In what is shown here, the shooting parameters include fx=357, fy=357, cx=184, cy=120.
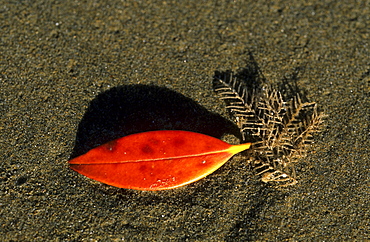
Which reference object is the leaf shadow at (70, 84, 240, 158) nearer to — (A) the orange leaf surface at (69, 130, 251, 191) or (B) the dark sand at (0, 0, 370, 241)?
(B) the dark sand at (0, 0, 370, 241)

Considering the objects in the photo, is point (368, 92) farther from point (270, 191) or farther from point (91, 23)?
point (91, 23)

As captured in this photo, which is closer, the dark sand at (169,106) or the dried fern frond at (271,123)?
the dark sand at (169,106)

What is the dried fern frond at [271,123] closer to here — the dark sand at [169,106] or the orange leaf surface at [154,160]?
the dark sand at [169,106]

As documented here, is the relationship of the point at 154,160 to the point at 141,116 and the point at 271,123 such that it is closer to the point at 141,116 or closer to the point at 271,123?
the point at 141,116

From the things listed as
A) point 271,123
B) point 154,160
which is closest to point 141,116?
point 154,160

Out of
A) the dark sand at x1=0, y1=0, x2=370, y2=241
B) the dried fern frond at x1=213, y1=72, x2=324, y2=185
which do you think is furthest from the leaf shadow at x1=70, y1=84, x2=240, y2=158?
the dried fern frond at x1=213, y1=72, x2=324, y2=185

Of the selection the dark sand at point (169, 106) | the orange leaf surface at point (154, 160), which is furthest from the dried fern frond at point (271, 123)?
the orange leaf surface at point (154, 160)
